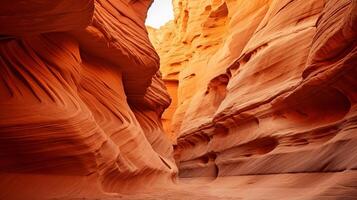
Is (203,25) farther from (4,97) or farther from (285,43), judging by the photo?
(4,97)

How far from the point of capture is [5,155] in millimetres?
4086

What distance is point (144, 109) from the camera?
10516 millimetres

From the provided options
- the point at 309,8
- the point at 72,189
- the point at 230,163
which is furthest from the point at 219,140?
the point at 72,189

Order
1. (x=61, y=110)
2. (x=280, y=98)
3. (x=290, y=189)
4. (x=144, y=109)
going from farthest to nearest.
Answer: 1. (x=144, y=109)
2. (x=280, y=98)
3. (x=290, y=189)
4. (x=61, y=110)

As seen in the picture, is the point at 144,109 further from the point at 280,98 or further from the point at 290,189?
the point at 290,189

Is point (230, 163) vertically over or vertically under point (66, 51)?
under

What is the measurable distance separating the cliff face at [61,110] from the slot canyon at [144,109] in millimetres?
17

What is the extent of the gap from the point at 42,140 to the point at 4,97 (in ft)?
2.23

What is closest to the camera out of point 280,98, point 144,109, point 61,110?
point 61,110

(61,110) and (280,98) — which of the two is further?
(280,98)

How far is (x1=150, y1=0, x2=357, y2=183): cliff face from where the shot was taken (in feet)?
20.0

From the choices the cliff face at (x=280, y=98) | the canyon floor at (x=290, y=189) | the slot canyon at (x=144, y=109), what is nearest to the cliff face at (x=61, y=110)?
the slot canyon at (x=144, y=109)

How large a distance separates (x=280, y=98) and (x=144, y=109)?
4079 mm

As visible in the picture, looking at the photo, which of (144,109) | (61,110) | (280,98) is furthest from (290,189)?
(144,109)
